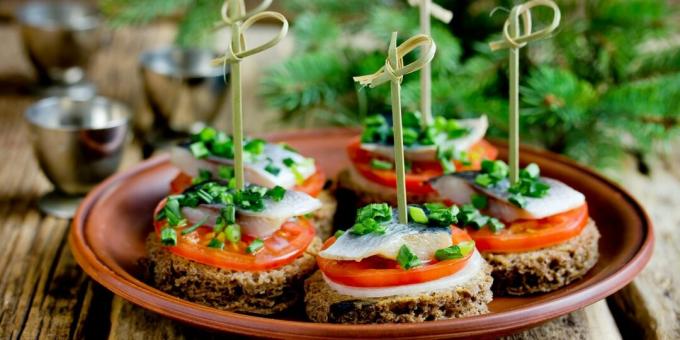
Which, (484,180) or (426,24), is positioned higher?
(426,24)

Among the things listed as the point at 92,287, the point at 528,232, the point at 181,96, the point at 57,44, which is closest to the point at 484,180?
the point at 528,232

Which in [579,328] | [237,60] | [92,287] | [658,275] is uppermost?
[237,60]

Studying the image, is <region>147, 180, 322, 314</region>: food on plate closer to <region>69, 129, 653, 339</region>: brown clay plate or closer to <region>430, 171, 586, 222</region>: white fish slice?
<region>69, 129, 653, 339</region>: brown clay plate

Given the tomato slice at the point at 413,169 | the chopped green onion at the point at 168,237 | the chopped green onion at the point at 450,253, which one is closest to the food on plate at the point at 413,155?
the tomato slice at the point at 413,169

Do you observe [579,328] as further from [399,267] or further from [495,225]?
[399,267]

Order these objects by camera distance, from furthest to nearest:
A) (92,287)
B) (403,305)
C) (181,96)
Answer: (181,96)
(92,287)
(403,305)

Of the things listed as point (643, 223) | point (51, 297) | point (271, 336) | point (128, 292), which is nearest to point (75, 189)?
point (51, 297)

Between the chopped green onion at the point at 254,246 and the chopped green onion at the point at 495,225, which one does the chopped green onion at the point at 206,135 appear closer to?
the chopped green onion at the point at 254,246
